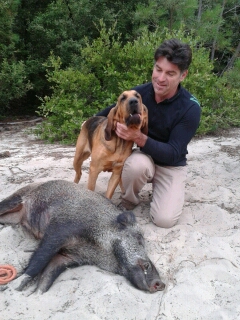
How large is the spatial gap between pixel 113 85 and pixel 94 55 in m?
0.68

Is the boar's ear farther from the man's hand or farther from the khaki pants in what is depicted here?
the man's hand

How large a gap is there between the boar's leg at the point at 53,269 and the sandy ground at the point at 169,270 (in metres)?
0.04

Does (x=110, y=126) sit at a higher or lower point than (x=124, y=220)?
higher

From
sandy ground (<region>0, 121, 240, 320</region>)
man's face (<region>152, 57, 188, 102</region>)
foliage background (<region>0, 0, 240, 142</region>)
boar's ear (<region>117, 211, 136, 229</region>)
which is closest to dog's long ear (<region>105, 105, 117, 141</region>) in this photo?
man's face (<region>152, 57, 188, 102</region>)

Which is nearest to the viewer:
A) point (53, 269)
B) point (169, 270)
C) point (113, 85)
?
point (53, 269)

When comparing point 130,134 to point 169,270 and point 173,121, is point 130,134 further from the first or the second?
point 169,270

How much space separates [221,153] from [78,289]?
11.7 ft

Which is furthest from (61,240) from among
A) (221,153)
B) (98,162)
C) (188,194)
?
(221,153)

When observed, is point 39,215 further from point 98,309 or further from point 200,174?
point 200,174

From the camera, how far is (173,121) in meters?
3.30

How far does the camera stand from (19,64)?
26.1 ft

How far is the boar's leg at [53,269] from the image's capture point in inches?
93.9

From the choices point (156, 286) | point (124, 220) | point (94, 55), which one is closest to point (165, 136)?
point (124, 220)

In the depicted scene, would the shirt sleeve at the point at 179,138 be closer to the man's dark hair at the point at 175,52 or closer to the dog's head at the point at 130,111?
the dog's head at the point at 130,111
